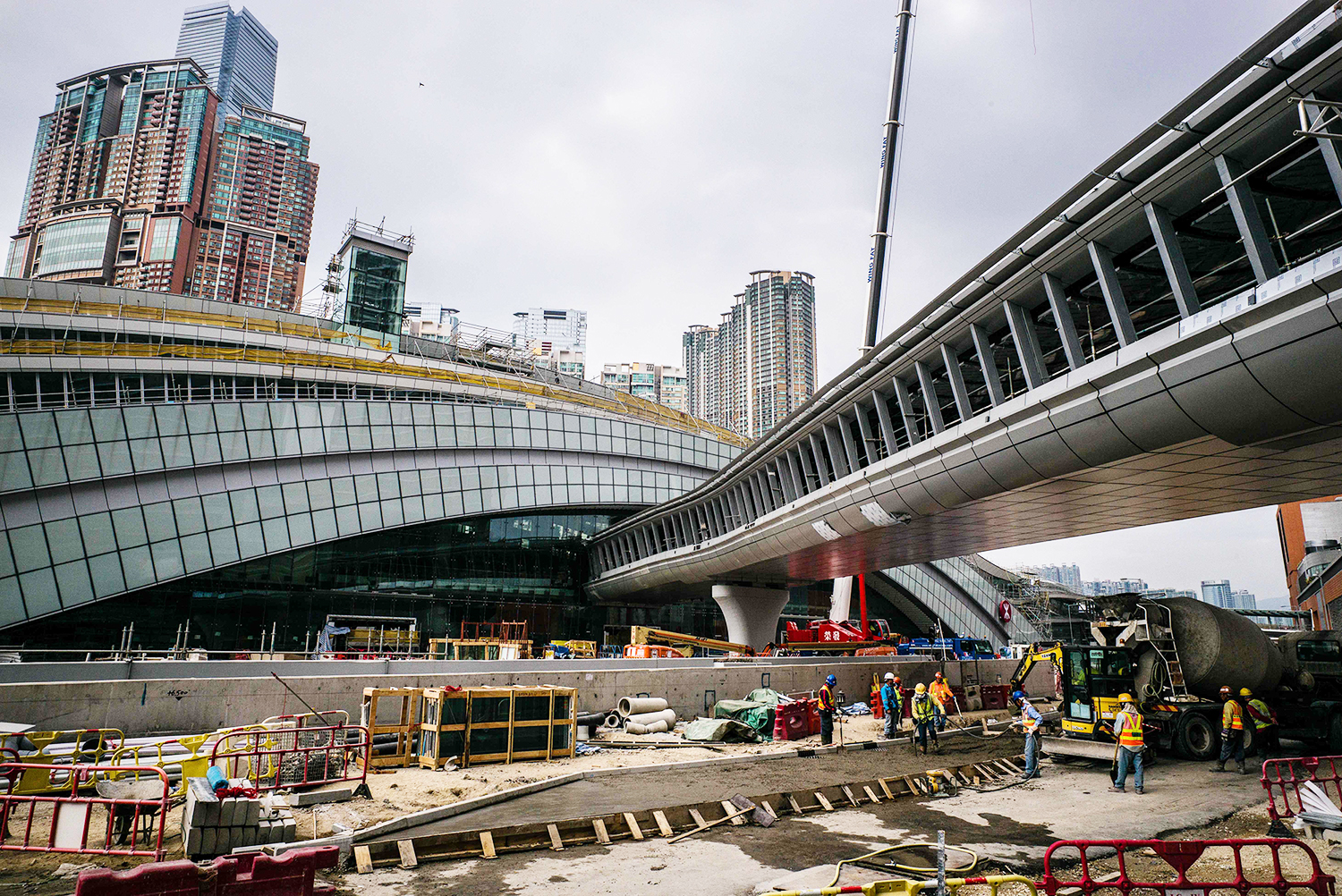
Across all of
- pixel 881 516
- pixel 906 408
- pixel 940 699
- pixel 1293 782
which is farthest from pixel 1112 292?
pixel 940 699

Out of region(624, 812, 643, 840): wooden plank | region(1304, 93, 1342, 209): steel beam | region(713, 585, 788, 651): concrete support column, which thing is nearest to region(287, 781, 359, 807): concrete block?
region(624, 812, 643, 840): wooden plank

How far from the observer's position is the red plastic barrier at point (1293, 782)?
11.9 meters

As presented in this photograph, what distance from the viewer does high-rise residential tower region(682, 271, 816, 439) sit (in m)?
A: 163

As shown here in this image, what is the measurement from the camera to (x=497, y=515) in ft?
177

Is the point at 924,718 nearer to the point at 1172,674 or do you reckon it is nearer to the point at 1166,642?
the point at 1172,674

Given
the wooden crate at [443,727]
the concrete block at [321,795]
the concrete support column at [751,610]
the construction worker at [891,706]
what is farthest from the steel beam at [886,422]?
the concrete support column at [751,610]

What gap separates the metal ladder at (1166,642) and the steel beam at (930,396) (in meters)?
6.94

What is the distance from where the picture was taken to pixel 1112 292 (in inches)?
615

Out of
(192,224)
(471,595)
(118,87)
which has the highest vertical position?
(118,87)

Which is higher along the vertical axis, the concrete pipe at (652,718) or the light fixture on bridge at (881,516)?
the light fixture on bridge at (881,516)

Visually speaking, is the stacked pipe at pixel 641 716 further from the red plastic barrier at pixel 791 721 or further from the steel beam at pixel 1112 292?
the steel beam at pixel 1112 292

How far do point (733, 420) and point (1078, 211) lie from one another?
501 ft

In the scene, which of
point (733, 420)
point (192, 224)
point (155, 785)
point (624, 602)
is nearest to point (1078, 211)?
point (155, 785)

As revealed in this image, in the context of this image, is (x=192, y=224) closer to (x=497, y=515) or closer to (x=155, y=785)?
(x=497, y=515)
